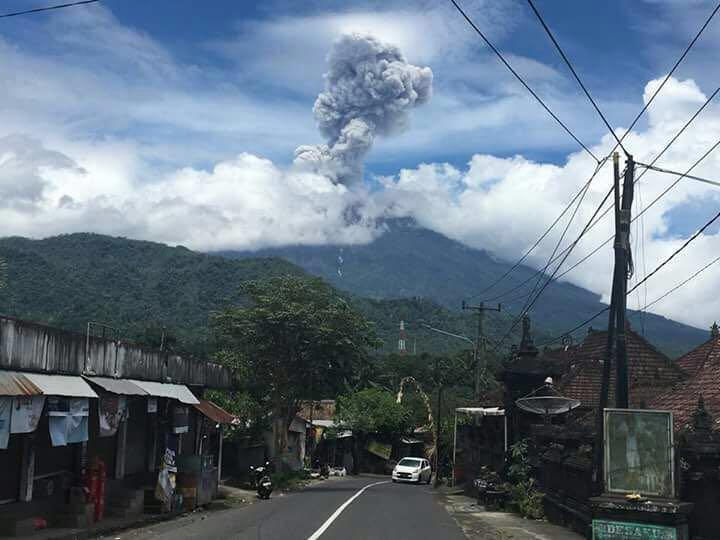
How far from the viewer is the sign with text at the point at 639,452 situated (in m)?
12.3

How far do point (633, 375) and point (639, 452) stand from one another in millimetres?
20140

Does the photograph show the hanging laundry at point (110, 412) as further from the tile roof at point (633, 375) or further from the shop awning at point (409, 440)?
the shop awning at point (409, 440)

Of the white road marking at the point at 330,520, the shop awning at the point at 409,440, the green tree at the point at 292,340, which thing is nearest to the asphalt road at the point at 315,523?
the white road marking at the point at 330,520

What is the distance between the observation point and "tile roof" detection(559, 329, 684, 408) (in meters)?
29.2

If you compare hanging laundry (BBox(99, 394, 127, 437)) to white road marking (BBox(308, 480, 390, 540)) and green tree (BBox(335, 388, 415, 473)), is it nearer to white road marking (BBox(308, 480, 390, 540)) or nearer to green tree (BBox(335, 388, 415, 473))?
white road marking (BBox(308, 480, 390, 540))

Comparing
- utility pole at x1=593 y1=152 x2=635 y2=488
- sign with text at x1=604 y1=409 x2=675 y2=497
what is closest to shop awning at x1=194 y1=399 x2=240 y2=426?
utility pole at x1=593 y1=152 x2=635 y2=488

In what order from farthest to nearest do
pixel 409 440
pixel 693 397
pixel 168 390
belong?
pixel 409 440
pixel 168 390
pixel 693 397

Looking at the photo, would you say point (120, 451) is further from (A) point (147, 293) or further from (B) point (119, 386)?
(A) point (147, 293)

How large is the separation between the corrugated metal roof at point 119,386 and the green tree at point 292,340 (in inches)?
581

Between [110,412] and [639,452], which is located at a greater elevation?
[110,412]

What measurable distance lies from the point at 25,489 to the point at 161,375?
6804mm

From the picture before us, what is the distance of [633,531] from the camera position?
11766 millimetres

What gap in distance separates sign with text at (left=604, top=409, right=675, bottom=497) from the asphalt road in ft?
17.7

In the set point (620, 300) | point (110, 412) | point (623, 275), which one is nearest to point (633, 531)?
point (620, 300)
